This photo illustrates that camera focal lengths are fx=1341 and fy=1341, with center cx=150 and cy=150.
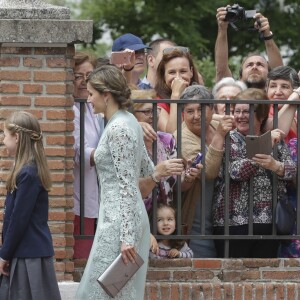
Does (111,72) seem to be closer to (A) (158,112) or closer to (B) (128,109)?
(B) (128,109)

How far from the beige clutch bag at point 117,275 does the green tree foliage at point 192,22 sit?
15.3 meters

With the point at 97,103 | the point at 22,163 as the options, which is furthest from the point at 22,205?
the point at 97,103

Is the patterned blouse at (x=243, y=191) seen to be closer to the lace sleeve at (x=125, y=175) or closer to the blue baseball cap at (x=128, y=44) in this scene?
the blue baseball cap at (x=128, y=44)

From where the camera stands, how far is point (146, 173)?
337 inches

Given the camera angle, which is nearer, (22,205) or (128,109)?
(22,205)

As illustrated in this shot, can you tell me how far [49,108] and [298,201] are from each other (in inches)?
75.3

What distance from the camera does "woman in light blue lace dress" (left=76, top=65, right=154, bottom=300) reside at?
8055mm

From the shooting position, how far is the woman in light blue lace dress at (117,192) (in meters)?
8.05

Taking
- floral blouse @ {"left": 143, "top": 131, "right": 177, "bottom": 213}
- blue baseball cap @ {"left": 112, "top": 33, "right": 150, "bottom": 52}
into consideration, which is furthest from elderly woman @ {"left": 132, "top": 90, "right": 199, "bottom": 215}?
blue baseball cap @ {"left": 112, "top": 33, "right": 150, "bottom": 52}

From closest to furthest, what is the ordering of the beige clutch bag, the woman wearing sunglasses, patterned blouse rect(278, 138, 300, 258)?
the beige clutch bag → patterned blouse rect(278, 138, 300, 258) → the woman wearing sunglasses

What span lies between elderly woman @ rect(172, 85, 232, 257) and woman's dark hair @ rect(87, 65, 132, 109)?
1.21 metres

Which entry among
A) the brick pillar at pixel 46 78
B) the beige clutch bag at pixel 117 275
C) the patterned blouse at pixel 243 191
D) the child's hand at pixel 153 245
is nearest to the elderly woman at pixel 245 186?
the patterned blouse at pixel 243 191

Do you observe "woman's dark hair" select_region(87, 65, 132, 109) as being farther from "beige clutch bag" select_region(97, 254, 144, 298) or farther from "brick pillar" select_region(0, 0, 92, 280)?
"beige clutch bag" select_region(97, 254, 144, 298)

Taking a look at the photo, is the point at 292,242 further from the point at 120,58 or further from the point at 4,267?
the point at 4,267
